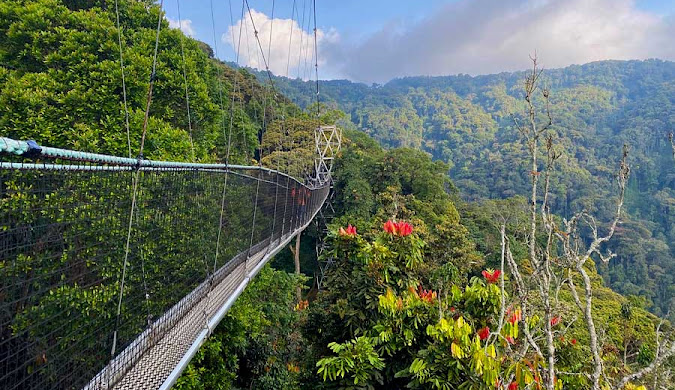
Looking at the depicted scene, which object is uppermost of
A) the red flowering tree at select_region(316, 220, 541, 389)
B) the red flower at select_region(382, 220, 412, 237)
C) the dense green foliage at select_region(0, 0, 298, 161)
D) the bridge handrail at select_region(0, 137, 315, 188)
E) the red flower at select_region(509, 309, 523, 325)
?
the dense green foliage at select_region(0, 0, 298, 161)

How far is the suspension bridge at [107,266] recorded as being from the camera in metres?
1.17

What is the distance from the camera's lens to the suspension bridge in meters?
1.17

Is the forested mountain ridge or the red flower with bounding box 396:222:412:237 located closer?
the red flower with bounding box 396:222:412:237

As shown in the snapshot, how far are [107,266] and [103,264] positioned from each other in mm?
61

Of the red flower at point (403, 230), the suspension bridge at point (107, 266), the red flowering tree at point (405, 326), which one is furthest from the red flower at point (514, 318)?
the suspension bridge at point (107, 266)

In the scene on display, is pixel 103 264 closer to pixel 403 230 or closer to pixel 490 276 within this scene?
pixel 403 230

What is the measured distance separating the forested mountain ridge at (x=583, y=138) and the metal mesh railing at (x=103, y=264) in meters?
4.04

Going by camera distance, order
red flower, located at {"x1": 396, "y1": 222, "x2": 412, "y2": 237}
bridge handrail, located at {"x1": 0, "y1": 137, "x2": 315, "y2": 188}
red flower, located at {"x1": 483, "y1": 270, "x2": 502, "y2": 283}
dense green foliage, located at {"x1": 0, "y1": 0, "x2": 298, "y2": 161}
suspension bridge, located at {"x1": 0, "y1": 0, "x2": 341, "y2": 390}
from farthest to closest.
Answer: dense green foliage, located at {"x1": 0, "y1": 0, "x2": 298, "y2": 161} → red flower, located at {"x1": 396, "y1": 222, "x2": 412, "y2": 237} → red flower, located at {"x1": 483, "y1": 270, "x2": 502, "y2": 283} → suspension bridge, located at {"x1": 0, "y1": 0, "x2": 341, "y2": 390} → bridge handrail, located at {"x1": 0, "y1": 137, "x2": 315, "y2": 188}

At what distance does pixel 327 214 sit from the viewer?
1362 centimetres

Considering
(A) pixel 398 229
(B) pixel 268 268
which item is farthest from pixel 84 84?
(A) pixel 398 229

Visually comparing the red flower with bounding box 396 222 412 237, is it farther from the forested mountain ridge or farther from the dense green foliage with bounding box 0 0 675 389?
the forested mountain ridge

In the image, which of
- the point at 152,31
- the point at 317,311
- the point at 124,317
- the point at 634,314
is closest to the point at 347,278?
the point at 317,311

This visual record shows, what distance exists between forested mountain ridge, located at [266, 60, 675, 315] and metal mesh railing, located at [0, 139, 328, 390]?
4037mm

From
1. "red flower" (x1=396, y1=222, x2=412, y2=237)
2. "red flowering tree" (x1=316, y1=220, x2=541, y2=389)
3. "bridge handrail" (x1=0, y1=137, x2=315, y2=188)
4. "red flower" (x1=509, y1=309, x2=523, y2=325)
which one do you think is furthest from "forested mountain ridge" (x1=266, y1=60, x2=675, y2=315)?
"bridge handrail" (x1=0, y1=137, x2=315, y2=188)
